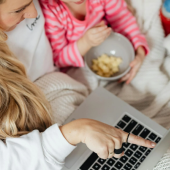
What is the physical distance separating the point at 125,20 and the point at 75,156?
565mm

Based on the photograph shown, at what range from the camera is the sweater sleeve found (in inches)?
24.3

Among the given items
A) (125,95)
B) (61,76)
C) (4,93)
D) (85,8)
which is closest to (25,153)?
(4,93)

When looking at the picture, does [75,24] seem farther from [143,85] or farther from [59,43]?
[143,85]

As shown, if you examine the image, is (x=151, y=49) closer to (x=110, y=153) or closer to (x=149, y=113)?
(x=149, y=113)

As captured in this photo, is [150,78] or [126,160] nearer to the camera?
[126,160]

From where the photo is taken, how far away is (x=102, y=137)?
584 millimetres

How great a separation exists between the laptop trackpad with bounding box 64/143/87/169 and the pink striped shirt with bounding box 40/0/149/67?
0.34 metres

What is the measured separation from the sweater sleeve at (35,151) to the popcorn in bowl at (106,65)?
1.15ft

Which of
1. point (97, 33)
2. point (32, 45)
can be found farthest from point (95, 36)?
point (32, 45)

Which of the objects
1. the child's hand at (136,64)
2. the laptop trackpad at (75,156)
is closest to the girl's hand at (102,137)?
the laptop trackpad at (75,156)

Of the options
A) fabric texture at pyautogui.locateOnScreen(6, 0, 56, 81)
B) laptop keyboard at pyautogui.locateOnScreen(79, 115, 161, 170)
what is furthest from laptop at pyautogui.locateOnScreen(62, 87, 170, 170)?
fabric texture at pyautogui.locateOnScreen(6, 0, 56, 81)

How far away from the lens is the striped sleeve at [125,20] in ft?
3.02

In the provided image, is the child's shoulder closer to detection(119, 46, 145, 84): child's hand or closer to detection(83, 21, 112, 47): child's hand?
detection(83, 21, 112, 47): child's hand

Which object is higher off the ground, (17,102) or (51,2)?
(51,2)
